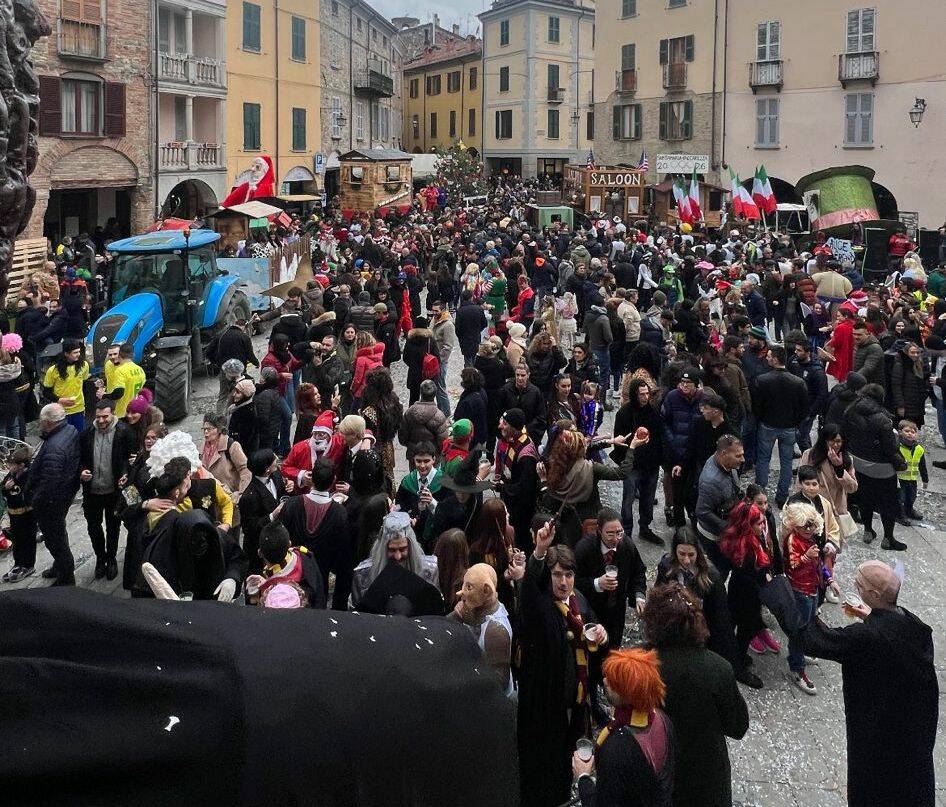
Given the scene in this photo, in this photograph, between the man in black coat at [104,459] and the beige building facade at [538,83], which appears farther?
the beige building facade at [538,83]

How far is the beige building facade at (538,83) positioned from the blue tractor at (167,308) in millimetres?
43551

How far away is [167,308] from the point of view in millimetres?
12812

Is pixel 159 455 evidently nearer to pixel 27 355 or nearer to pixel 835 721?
pixel 835 721

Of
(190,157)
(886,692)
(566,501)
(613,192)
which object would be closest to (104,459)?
(566,501)

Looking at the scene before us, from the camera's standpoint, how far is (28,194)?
2.01 metres

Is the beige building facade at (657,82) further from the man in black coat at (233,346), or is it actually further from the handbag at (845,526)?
the handbag at (845,526)

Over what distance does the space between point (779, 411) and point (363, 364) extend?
13.8 feet

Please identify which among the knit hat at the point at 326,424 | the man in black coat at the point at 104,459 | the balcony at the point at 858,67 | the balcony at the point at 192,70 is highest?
the balcony at the point at 858,67

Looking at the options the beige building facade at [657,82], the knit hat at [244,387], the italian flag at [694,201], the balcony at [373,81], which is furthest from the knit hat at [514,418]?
the balcony at [373,81]

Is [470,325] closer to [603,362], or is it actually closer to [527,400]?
[603,362]

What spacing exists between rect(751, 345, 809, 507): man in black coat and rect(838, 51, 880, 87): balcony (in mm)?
27309

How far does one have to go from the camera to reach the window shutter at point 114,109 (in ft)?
78.4

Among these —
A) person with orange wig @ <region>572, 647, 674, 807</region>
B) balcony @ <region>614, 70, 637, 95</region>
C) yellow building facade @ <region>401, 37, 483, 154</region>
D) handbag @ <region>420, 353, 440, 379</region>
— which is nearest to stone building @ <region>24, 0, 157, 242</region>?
handbag @ <region>420, 353, 440, 379</region>

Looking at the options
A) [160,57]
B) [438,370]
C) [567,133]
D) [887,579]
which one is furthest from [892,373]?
[567,133]
